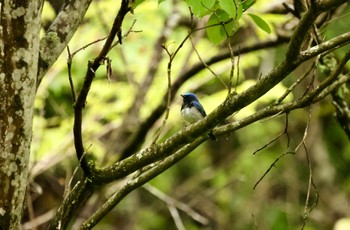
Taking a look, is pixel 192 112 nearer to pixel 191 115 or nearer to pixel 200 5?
pixel 191 115

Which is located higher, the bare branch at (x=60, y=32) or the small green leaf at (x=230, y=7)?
the bare branch at (x=60, y=32)

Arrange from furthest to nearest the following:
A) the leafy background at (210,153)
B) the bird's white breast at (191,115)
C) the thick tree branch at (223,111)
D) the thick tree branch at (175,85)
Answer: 1. the leafy background at (210,153)
2. the thick tree branch at (175,85)
3. the bird's white breast at (191,115)
4. the thick tree branch at (223,111)

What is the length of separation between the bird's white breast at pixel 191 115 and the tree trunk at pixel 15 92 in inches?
55.4

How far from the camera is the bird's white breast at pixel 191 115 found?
127 inches

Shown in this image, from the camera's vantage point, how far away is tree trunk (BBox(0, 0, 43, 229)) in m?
1.85

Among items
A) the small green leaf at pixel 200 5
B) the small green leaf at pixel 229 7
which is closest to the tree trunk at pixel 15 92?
the small green leaf at pixel 200 5

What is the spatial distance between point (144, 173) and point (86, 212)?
2539 mm

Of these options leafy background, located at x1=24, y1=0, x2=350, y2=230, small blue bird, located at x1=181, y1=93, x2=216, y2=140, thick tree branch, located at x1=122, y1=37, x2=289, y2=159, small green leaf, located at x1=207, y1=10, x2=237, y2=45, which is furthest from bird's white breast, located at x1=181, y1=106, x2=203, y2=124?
leafy background, located at x1=24, y1=0, x2=350, y2=230

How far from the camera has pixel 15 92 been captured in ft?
6.15

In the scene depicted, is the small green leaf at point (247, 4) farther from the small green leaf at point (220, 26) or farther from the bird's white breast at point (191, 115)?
the bird's white breast at point (191, 115)

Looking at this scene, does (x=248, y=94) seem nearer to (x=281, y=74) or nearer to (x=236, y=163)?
(x=281, y=74)

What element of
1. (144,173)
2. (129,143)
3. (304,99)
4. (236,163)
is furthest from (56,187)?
(304,99)

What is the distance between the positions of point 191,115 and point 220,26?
1.16 metres

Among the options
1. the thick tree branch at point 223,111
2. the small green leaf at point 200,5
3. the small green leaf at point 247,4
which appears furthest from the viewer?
the small green leaf at point 247,4
